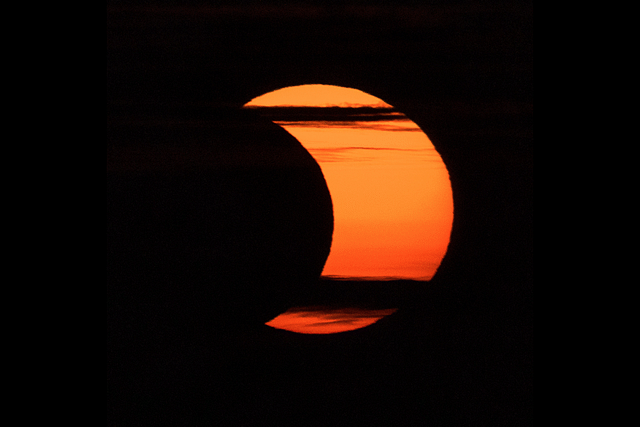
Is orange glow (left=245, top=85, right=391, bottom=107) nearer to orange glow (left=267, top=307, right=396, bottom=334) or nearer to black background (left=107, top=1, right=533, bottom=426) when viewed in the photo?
black background (left=107, top=1, right=533, bottom=426)

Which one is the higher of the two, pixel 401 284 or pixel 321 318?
pixel 401 284

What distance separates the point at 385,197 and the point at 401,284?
0.29m

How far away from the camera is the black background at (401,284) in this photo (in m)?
1.96

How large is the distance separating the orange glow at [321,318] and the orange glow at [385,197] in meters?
0.12

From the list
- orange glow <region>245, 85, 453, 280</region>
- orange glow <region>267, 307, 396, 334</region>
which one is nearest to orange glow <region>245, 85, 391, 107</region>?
orange glow <region>245, 85, 453, 280</region>

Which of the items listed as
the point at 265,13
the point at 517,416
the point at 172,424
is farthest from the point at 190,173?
the point at 517,416

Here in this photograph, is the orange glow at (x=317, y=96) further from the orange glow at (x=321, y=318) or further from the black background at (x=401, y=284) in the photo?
the orange glow at (x=321, y=318)

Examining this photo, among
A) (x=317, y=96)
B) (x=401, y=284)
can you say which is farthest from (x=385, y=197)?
(x=317, y=96)

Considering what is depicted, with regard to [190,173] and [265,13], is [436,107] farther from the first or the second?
[190,173]

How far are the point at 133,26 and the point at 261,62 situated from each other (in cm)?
45

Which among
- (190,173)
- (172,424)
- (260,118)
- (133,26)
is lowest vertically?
(172,424)

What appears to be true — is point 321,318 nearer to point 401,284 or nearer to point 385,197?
point 401,284

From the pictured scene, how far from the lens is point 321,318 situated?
1.97m

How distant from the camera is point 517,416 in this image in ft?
6.47
